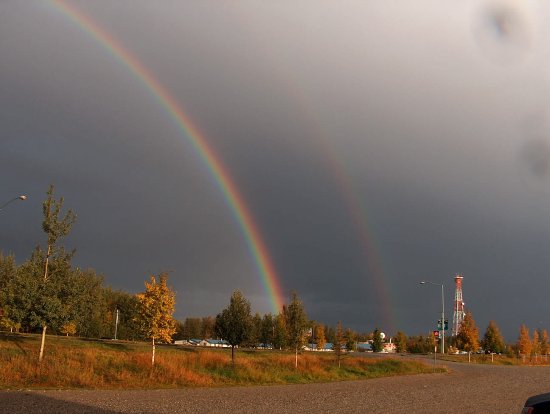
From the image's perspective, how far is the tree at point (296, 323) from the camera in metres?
45.2

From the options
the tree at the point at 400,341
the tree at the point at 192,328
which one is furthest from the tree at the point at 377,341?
the tree at the point at 192,328

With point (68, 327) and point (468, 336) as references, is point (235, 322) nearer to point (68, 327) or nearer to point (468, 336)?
point (68, 327)

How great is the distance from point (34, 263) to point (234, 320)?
19421mm

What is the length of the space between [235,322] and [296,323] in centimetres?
508

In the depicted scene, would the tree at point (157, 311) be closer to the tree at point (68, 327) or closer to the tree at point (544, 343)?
the tree at point (68, 327)

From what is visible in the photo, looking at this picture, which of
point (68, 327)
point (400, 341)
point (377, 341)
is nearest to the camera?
point (68, 327)

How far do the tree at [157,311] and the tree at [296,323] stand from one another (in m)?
13.5

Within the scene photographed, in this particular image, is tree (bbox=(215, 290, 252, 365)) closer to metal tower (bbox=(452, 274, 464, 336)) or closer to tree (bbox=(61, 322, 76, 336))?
tree (bbox=(61, 322, 76, 336))

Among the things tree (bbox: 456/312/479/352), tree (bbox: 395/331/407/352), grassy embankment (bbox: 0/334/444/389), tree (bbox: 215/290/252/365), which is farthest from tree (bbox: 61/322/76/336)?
tree (bbox: 395/331/407/352)

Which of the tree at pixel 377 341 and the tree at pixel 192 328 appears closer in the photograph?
the tree at pixel 377 341

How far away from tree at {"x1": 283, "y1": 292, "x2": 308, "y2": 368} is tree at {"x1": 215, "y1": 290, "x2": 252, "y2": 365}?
11.2ft

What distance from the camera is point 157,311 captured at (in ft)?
111

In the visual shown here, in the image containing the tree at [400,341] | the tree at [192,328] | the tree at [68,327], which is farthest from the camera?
the tree at [192,328]

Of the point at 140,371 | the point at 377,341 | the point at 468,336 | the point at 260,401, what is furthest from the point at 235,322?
the point at 377,341
